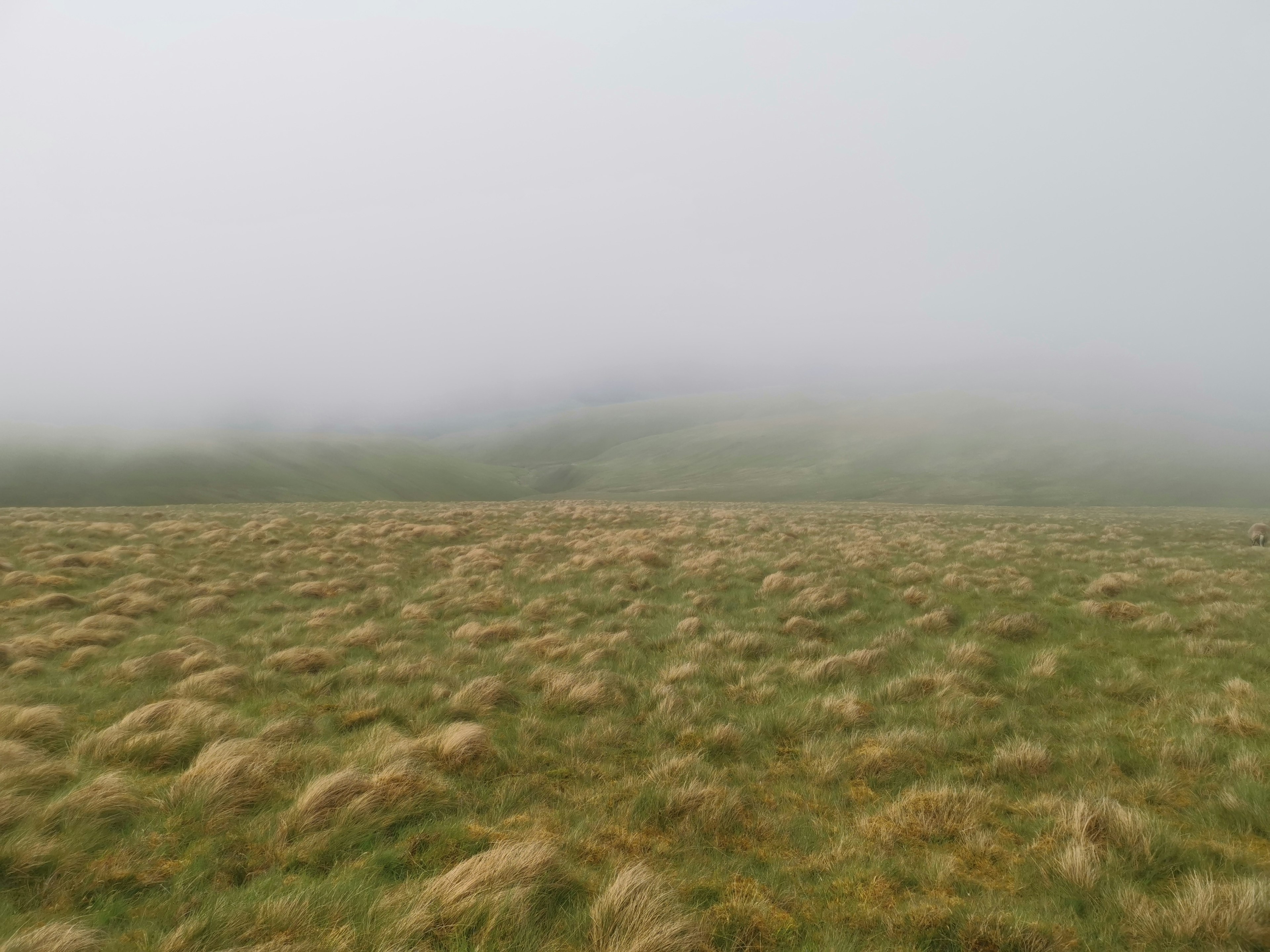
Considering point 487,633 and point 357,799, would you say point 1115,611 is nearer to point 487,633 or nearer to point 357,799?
point 487,633

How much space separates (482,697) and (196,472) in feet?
463

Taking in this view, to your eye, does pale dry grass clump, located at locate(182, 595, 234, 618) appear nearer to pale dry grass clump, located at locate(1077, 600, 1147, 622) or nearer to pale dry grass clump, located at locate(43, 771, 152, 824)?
pale dry grass clump, located at locate(43, 771, 152, 824)

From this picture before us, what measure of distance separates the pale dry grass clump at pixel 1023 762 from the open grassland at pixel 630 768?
49mm

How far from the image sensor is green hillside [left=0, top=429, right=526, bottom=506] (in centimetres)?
9888

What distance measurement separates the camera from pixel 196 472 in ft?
379

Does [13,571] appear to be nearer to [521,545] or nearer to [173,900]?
[521,545]

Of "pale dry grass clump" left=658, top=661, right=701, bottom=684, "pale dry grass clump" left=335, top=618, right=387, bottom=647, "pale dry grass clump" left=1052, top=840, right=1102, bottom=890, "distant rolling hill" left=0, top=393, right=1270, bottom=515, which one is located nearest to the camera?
"pale dry grass clump" left=1052, top=840, right=1102, bottom=890

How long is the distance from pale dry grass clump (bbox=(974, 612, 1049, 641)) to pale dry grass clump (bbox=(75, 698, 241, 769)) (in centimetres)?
1322

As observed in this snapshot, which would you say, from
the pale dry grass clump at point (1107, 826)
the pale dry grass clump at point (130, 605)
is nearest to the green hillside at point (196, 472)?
the pale dry grass clump at point (130, 605)

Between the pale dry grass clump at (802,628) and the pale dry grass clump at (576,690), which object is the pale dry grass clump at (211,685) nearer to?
the pale dry grass clump at (576,690)

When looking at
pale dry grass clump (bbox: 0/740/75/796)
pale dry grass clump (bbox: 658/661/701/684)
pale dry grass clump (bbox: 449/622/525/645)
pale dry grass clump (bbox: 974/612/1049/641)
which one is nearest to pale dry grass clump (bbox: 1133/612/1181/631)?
pale dry grass clump (bbox: 974/612/1049/641)

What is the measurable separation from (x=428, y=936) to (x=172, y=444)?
165 metres

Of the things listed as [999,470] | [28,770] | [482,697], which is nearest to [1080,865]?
[482,697]

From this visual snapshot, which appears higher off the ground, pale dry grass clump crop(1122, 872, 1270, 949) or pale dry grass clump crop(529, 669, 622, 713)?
pale dry grass clump crop(1122, 872, 1270, 949)
